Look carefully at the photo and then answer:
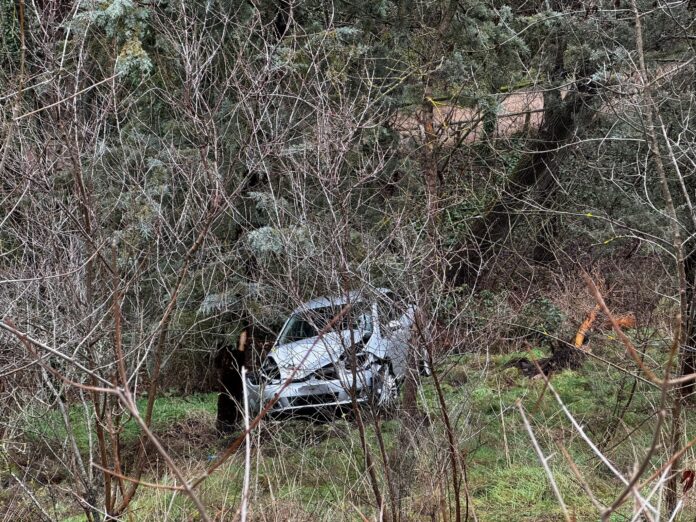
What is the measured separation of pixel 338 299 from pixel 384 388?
73 cm

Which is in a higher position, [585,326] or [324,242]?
[324,242]

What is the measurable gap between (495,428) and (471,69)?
12.5 ft

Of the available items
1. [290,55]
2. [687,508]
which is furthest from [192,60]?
[687,508]

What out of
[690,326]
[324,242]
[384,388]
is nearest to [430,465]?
[384,388]

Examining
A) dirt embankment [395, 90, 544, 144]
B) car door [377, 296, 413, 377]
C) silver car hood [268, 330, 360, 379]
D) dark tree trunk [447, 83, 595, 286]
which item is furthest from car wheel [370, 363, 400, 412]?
dark tree trunk [447, 83, 595, 286]

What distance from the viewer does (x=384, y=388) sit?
541 cm

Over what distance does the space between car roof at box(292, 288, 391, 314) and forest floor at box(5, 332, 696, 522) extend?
32.6 inches

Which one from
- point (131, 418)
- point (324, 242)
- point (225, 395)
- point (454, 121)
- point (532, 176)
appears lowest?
point (225, 395)

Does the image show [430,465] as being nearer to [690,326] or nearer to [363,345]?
[363,345]

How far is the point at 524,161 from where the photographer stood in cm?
1176

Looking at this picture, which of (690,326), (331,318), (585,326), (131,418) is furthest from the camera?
(585,326)

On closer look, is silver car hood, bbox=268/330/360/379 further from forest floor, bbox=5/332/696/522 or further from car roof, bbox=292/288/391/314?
forest floor, bbox=5/332/696/522

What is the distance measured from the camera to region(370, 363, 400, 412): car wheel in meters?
5.36

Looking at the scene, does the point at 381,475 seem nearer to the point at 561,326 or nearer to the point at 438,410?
the point at 438,410
